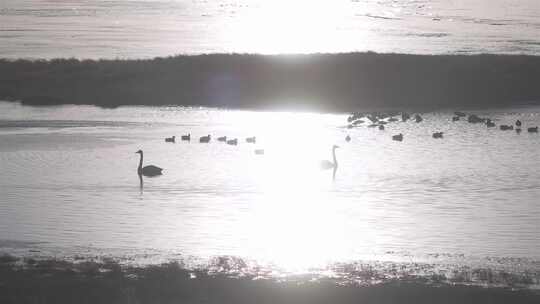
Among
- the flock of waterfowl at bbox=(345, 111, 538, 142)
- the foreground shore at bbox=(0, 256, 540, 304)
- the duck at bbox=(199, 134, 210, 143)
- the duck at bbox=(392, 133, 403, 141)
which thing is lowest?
the foreground shore at bbox=(0, 256, 540, 304)

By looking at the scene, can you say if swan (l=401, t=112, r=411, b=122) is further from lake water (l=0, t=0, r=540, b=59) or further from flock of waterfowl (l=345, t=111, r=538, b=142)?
lake water (l=0, t=0, r=540, b=59)

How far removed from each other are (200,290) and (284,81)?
37.4 m

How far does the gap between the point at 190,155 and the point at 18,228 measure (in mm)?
12679

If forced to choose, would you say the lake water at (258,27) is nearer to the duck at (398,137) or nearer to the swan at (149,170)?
the duck at (398,137)

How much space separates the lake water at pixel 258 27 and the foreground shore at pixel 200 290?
4383cm

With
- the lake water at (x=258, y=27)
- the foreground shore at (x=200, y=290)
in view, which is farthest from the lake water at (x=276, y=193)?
the lake water at (x=258, y=27)

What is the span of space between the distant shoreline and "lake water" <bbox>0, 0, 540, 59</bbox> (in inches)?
223

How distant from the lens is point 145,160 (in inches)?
1313

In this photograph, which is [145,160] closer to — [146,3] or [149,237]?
[149,237]

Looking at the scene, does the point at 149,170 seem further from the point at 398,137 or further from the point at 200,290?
the point at 200,290

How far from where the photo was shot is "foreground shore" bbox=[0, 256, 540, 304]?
52.4ft

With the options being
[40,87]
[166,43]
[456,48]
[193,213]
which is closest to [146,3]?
[166,43]

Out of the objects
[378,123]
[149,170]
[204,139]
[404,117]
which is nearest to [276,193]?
[149,170]

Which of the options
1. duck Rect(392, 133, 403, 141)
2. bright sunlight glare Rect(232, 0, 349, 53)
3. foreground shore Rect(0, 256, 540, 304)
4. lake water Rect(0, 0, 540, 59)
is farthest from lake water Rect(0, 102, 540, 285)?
bright sunlight glare Rect(232, 0, 349, 53)
